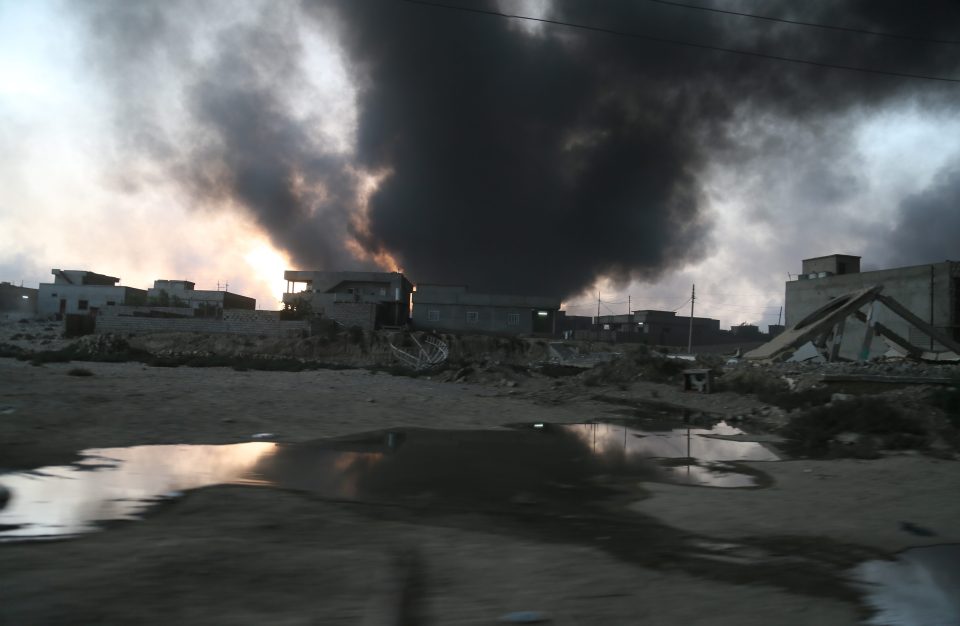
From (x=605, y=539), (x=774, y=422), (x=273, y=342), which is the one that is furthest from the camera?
(x=273, y=342)

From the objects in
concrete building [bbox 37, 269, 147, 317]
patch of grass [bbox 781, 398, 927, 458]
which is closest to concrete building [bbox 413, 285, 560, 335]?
concrete building [bbox 37, 269, 147, 317]

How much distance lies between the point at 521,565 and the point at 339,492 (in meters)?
2.50

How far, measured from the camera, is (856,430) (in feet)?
31.7

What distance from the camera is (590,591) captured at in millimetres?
3117

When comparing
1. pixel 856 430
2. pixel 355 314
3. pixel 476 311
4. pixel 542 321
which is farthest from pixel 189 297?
pixel 856 430

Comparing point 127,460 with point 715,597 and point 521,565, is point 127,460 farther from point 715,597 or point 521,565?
point 715,597

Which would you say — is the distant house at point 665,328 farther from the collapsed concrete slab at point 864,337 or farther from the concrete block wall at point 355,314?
the collapsed concrete slab at point 864,337

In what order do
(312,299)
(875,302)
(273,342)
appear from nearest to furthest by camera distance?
(875,302)
(273,342)
(312,299)

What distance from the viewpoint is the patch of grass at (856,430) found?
8.81 m

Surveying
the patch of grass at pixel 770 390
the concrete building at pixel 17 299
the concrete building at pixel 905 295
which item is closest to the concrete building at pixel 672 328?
the concrete building at pixel 905 295

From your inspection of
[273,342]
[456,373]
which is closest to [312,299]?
[273,342]

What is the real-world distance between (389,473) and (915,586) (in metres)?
4.91

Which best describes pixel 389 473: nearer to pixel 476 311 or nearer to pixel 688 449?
pixel 688 449

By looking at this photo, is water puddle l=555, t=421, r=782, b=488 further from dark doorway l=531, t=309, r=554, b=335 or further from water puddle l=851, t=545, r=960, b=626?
dark doorway l=531, t=309, r=554, b=335
